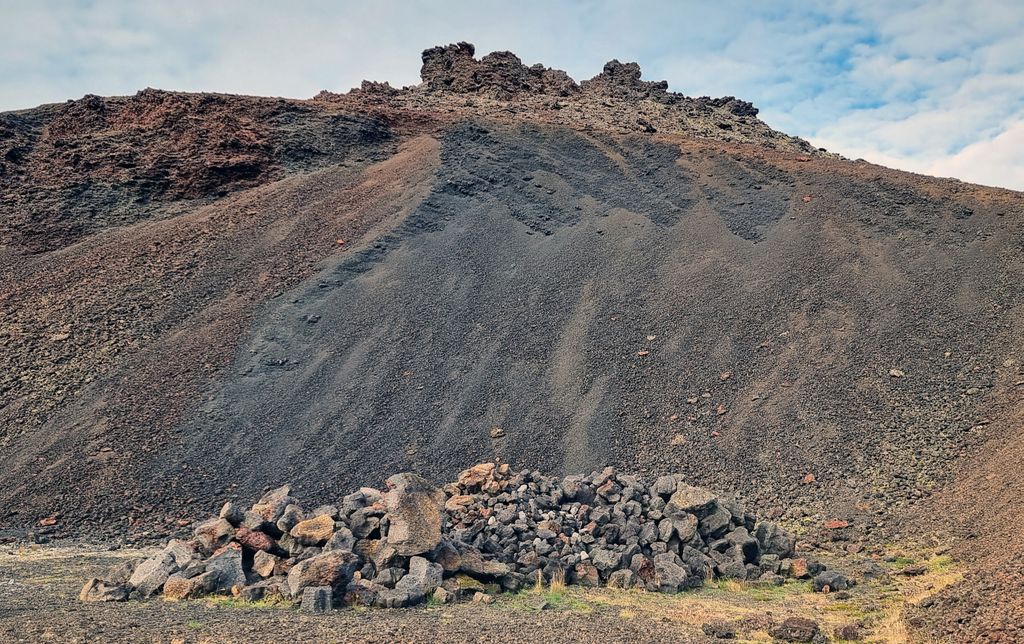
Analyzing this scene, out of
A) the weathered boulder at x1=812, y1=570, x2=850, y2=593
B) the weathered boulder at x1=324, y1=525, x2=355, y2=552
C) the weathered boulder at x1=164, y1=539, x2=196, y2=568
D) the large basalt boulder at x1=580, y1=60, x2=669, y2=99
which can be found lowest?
the weathered boulder at x1=812, y1=570, x2=850, y2=593

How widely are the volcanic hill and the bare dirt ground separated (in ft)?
4.20

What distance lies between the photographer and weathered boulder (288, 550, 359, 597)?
830 centimetres

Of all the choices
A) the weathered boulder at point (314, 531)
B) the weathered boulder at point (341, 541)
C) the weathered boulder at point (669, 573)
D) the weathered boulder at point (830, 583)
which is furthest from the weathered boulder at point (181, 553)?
the weathered boulder at point (830, 583)

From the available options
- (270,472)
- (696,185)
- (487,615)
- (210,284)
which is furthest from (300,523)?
(696,185)

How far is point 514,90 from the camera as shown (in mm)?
32562

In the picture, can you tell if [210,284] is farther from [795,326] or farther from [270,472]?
[795,326]

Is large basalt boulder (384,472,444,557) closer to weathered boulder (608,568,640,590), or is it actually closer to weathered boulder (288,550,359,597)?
weathered boulder (288,550,359,597)

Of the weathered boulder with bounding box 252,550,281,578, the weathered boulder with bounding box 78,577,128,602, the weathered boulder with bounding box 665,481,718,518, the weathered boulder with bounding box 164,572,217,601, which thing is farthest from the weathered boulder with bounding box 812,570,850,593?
the weathered boulder with bounding box 78,577,128,602

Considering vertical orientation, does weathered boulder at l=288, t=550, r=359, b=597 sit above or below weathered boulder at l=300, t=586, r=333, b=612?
above

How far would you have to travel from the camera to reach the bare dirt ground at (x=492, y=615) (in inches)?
271

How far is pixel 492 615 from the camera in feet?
26.4

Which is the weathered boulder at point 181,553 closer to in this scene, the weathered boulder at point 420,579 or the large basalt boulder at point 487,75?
the weathered boulder at point 420,579

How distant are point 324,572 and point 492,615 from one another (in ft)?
6.40

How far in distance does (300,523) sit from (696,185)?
724 inches
